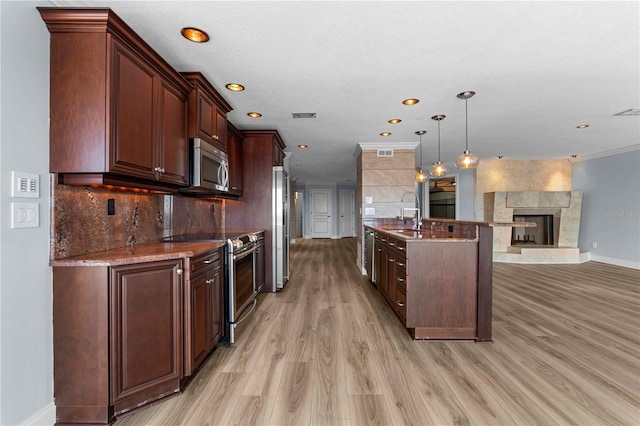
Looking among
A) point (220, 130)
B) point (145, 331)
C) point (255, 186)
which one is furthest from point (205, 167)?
point (255, 186)

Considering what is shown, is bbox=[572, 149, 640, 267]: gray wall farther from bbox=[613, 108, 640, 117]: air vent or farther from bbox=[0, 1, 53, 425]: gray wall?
bbox=[0, 1, 53, 425]: gray wall

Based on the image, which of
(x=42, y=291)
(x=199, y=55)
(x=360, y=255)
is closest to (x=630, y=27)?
(x=199, y=55)

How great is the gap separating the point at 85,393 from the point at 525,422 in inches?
94.1

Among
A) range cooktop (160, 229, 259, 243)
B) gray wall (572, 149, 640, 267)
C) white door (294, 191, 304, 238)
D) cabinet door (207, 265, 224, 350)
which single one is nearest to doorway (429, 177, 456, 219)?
gray wall (572, 149, 640, 267)

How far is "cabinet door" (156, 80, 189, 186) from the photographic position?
2164 mm

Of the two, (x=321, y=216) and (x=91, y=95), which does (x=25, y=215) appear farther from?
(x=321, y=216)

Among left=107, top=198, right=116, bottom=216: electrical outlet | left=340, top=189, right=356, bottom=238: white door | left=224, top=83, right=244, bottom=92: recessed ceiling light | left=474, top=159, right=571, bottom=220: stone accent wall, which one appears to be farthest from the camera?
left=340, top=189, right=356, bottom=238: white door

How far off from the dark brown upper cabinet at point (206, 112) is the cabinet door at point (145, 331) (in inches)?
51.8

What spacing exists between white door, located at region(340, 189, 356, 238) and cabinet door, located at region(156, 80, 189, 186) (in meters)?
9.99

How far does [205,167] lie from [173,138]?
1.42 ft

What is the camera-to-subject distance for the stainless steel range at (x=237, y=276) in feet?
8.42

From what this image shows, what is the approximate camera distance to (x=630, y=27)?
192 centimetres

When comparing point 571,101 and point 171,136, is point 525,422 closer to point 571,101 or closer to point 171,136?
point 171,136

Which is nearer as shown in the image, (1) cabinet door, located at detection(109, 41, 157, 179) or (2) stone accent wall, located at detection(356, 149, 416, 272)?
(1) cabinet door, located at detection(109, 41, 157, 179)
